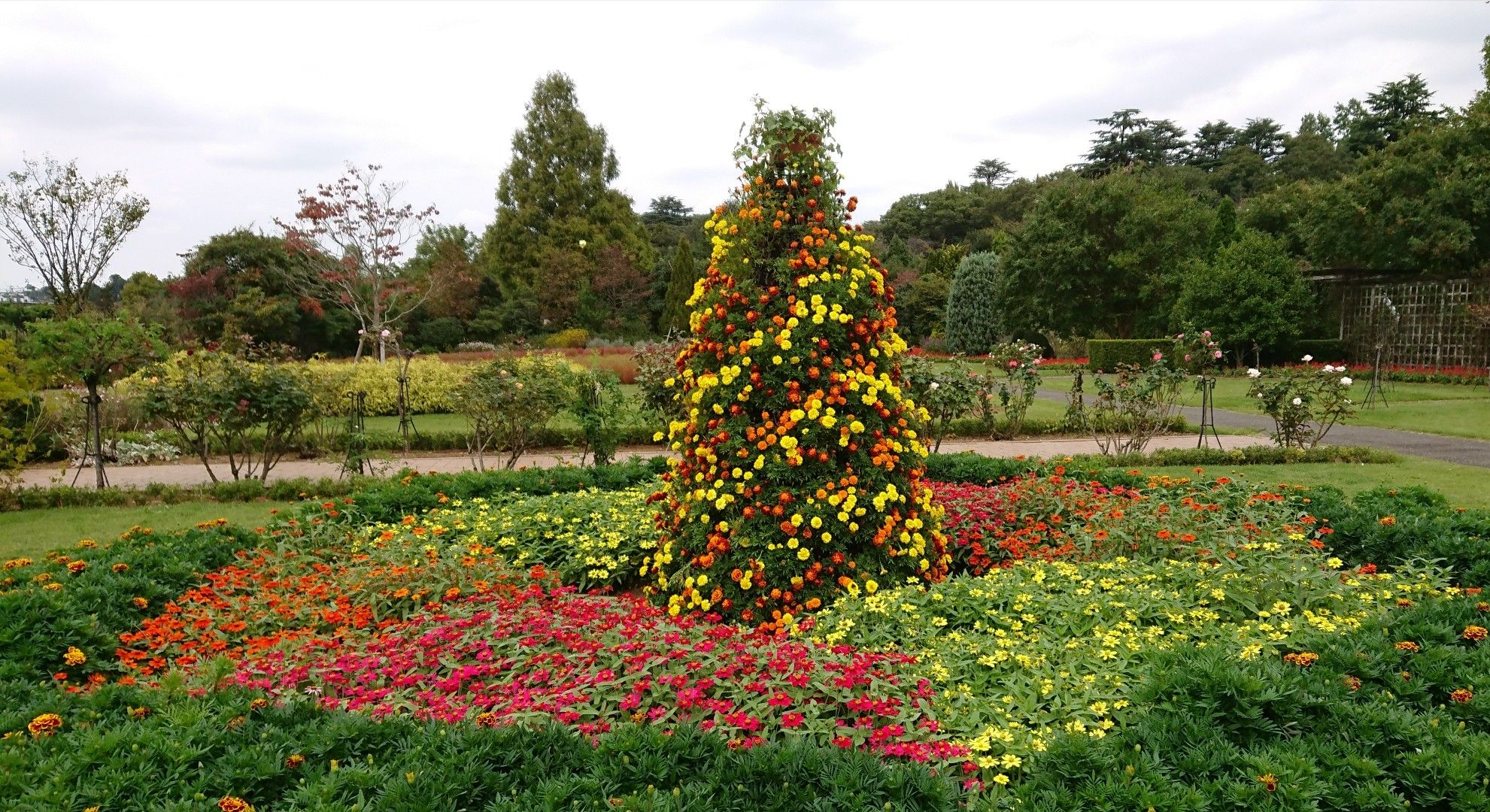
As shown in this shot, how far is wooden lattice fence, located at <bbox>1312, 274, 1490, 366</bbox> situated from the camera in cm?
1944

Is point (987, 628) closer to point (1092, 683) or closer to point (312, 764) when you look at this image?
point (1092, 683)

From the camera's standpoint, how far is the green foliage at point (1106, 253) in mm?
25672

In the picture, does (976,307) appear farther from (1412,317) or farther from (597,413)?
(597,413)

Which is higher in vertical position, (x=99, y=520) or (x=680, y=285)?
(x=680, y=285)

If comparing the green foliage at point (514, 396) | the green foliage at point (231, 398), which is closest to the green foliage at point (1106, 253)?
the green foliage at point (514, 396)

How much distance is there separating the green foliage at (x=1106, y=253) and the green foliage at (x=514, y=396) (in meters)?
21.0

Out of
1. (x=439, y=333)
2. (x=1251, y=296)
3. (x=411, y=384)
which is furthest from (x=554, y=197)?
(x=1251, y=296)

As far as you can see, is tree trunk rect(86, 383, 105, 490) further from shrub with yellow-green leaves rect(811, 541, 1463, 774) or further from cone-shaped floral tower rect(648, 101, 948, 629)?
shrub with yellow-green leaves rect(811, 541, 1463, 774)

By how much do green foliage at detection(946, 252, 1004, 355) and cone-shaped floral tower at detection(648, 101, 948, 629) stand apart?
2477 centimetres

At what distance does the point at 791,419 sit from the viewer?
3883 mm

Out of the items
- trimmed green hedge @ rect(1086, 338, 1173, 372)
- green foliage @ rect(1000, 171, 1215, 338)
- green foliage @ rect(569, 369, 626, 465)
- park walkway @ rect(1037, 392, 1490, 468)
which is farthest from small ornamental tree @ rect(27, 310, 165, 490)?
green foliage @ rect(1000, 171, 1215, 338)

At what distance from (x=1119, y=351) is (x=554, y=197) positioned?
2287 centimetres

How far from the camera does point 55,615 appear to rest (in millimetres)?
3402

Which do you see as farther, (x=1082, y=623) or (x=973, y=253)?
(x=973, y=253)
